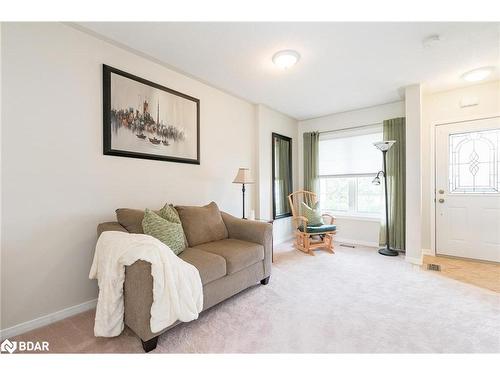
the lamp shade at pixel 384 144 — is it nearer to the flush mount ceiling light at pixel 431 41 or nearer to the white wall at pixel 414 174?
the white wall at pixel 414 174

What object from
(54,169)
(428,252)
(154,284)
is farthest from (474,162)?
(54,169)

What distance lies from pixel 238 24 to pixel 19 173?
2.12 meters

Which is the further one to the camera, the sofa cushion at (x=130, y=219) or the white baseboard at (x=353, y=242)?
the white baseboard at (x=353, y=242)

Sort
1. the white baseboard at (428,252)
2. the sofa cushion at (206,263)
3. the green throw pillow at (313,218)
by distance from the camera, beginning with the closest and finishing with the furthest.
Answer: the sofa cushion at (206,263), the white baseboard at (428,252), the green throw pillow at (313,218)

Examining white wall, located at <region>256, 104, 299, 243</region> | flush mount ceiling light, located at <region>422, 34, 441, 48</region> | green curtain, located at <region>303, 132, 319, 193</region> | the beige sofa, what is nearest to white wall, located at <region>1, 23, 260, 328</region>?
the beige sofa

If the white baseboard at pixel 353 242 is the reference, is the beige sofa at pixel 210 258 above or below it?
above

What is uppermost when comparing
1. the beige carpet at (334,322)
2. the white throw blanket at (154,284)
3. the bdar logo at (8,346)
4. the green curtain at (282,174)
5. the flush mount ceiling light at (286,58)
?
the flush mount ceiling light at (286,58)

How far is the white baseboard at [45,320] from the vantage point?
168 centimetres

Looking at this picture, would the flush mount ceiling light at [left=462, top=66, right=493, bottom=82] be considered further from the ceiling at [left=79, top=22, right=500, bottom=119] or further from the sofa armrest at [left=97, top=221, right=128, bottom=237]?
the sofa armrest at [left=97, top=221, right=128, bottom=237]

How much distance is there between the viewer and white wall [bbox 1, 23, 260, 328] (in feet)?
5.59

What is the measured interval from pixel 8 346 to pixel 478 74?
5377 millimetres

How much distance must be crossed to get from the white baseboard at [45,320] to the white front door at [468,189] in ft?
15.6

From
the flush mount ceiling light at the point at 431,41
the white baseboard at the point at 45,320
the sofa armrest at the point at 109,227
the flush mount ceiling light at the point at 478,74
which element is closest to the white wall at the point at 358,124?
the flush mount ceiling light at the point at 478,74

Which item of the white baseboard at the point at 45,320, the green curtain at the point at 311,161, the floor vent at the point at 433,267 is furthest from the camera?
the green curtain at the point at 311,161
